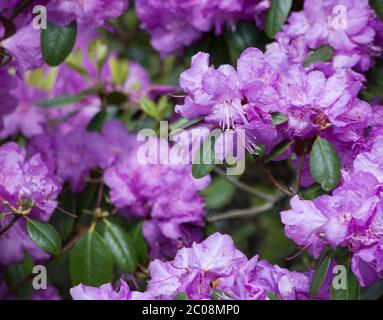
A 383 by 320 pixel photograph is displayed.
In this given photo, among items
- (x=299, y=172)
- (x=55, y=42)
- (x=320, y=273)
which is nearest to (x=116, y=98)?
(x=55, y=42)

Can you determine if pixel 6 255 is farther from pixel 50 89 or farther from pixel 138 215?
pixel 50 89

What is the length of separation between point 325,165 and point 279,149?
0.09m

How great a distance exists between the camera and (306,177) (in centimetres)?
159

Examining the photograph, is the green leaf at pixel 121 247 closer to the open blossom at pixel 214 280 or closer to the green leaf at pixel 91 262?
the green leaf at pixel 91 262

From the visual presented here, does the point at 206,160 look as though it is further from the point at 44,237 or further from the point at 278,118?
the point at 44,237

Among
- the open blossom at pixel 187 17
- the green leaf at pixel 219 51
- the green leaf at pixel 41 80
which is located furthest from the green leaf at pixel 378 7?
the green leaf at pixel 41 80

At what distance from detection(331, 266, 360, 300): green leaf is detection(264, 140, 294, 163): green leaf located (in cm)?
22

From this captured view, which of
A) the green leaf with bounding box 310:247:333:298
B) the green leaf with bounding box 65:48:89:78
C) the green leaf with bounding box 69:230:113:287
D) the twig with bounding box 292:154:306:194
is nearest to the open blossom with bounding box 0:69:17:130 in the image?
the green leaf with bounding box 69:230:113:287

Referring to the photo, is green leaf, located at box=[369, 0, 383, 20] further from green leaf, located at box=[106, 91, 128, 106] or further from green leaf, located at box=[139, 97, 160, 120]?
green leaf, located at box=[106, 91, 128, 106]

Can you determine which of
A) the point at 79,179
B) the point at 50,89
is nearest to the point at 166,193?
the point at 79,179

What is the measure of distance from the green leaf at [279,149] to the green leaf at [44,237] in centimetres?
40

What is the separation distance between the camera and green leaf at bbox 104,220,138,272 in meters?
1.75

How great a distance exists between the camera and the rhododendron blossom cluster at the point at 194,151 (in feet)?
4.62

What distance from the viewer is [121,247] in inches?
70.2
